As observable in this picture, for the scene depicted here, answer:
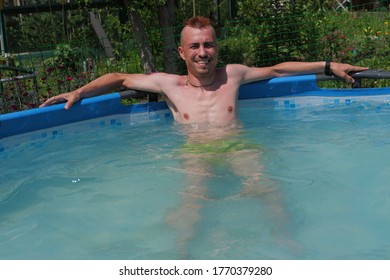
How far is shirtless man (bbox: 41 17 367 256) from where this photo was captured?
3.48 metres

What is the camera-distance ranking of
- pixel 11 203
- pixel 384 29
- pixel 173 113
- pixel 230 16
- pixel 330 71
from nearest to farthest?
pixel 11 203, pixel 173 113, pixel 330 71, pixel 384 29, pixel 230 16

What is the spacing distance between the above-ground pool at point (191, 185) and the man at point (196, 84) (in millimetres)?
203

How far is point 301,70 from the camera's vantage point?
16.3 ft

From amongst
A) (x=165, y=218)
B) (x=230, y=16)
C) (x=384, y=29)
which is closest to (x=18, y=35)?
(x=230, y=16)

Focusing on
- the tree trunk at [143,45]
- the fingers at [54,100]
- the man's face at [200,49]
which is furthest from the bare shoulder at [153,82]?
the tree trunk at [143,45]

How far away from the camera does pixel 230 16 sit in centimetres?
1195

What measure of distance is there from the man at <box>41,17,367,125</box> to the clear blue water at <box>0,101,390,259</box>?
229 millimetres

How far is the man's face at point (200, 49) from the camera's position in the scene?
13.4 ft

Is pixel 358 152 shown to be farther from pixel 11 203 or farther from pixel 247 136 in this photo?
pixel 11 203

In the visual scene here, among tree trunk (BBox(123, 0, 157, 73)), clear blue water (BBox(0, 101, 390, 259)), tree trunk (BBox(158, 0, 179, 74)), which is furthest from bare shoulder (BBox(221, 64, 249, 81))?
tree trunk (BBox(158, 0, 179, 74))

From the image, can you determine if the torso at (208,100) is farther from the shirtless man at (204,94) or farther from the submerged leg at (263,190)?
the submerged leg at (263,190)

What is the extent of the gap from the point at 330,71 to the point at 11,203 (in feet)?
9.85

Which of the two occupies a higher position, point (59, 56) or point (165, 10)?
point (165, 10)

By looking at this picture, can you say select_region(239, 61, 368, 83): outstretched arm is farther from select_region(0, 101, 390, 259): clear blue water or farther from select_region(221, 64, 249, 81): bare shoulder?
select_region(0, 101, 390, 259): clear blue water
